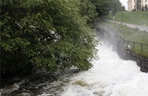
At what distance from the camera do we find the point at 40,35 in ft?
50.6

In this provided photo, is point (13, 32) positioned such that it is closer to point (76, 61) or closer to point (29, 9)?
point (29, 9)

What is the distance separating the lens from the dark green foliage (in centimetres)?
1421

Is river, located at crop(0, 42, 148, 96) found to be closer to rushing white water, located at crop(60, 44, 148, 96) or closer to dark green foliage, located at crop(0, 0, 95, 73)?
rushing white water, located at crop(60, 44, 148, 96)

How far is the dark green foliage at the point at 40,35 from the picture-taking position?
46.6ft

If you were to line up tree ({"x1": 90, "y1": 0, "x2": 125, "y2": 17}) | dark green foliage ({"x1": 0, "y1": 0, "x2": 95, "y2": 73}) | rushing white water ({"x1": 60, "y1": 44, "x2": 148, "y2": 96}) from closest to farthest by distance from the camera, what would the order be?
rushing white water ({"x1": 60, "y1": 44, "x2": 148, "y2": 96}), dark green foliage ({"x1": 0, "y1": 0, "x2": 95, "y2": 73}), tree ({"x1": 90, "y1": 0, "x2": 125, "y2": 17})

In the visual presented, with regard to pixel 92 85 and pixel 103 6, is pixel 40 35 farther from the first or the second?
pixel 103 6

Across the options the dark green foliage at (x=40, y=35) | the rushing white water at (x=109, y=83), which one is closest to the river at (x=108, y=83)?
the rushing white water at (x=109, y=83)

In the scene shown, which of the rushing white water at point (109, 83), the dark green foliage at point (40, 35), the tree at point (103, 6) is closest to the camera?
the rushing white water at point (109, 83)

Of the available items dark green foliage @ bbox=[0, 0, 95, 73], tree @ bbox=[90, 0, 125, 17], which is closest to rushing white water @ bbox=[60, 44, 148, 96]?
dark green foliage @ bbox=[0, 0, 95, 73]

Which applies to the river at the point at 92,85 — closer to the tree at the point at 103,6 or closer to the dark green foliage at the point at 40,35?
the dark green foliage at the point at 40,35

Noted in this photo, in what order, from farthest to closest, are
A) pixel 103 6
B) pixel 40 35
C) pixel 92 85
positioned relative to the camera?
pixel 103 6 < pixel 40 35 < pixel 92 85

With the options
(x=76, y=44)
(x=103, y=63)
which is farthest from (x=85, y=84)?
(x=103, y=63)

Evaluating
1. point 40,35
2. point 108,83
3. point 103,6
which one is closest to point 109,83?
point 108,83

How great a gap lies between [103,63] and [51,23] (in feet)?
26.1
